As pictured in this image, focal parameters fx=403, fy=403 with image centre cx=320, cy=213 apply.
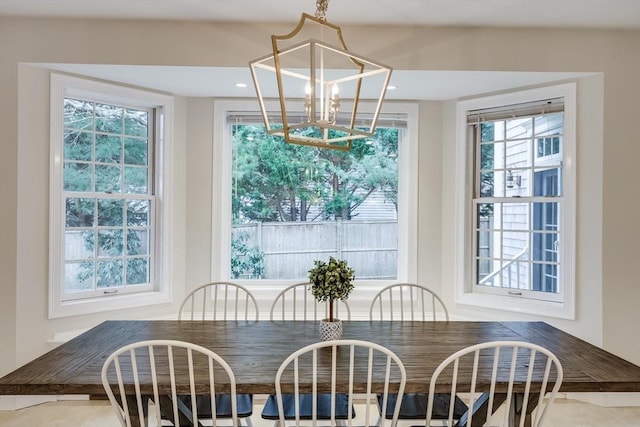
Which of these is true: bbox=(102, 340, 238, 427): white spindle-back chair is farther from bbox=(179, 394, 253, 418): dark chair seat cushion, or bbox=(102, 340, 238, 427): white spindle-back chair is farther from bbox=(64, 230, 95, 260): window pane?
bbox=(64, 230, 95, 260): window pane

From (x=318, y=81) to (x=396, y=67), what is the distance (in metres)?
1.39

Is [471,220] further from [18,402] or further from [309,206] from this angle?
[18,402]

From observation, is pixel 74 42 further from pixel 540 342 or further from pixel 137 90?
pixel 540 342

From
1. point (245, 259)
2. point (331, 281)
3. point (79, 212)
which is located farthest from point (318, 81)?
point (79, 212)

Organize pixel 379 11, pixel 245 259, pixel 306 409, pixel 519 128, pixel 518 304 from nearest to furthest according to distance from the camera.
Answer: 1. pixel 306 409
2. pixel 379 11
3. pixel 518 304
4. pixel 519 128
5. pixel 245 259

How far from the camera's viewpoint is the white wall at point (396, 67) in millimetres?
2750

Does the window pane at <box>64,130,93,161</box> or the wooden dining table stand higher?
the window pane at <box>64,130,93,161</box>

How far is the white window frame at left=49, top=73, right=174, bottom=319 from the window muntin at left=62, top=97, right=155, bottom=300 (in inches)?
2.3

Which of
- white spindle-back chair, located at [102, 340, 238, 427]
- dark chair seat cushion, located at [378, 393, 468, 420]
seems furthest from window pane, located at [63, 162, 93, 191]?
dark chair seat cushion, located at [378, 393, 468, 420]

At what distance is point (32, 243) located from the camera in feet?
9.17

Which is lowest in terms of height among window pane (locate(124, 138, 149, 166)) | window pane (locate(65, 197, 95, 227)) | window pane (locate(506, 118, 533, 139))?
window pane (locate(65, 197, 95, 227))

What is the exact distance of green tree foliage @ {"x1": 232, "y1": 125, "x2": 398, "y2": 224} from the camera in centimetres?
361

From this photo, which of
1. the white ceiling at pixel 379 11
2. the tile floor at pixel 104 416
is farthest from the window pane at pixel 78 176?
the tile floor at pixel 104 416

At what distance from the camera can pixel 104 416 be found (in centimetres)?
276
